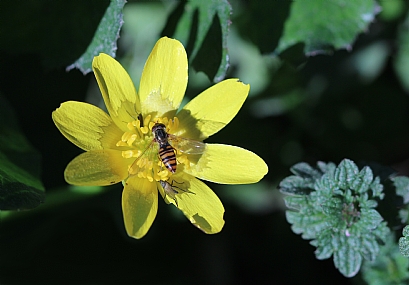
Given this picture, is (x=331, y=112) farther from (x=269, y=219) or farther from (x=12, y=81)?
(x=12, y=81)

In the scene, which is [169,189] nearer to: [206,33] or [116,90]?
[116,90]

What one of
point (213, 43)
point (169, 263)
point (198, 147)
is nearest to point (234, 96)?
point (198, 147)

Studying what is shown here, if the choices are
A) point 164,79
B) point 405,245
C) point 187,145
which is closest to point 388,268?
point 405,245

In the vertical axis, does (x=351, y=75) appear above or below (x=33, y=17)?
above

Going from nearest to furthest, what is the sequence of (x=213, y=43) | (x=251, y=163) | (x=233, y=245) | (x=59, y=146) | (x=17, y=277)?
(x=251, y=163)
(x=213, y=43)
(x=17, y=277)
(x=59, y=146)
(x=233, y=245)

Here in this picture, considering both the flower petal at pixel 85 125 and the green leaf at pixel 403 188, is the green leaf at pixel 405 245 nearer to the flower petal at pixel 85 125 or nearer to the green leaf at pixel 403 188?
the green leaf at pixel 403 188

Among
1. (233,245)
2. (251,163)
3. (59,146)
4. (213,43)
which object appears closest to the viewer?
(251,163)
